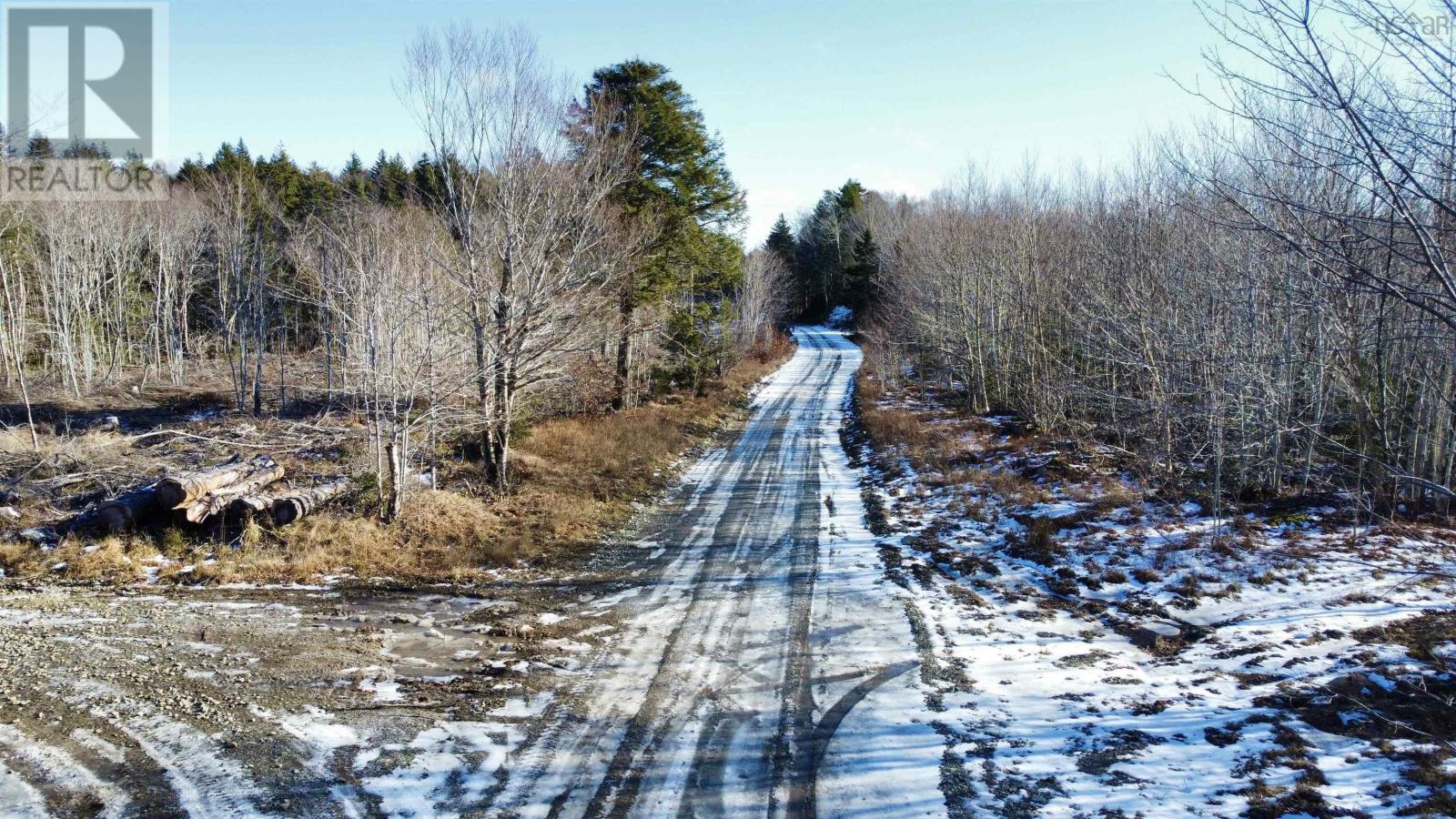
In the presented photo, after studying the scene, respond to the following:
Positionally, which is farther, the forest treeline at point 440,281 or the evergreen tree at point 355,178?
the evergreen tree at point 355,178

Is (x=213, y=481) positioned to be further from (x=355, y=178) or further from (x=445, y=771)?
(x=355, y=178)

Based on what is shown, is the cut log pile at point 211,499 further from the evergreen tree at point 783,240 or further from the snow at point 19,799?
the evergreen tree at point 783,240

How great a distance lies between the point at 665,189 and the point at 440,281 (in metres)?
11.3

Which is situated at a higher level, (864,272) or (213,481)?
(864,272)

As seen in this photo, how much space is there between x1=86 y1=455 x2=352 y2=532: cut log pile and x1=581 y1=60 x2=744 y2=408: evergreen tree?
40.7 feet

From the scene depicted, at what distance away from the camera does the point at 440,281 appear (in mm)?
15172

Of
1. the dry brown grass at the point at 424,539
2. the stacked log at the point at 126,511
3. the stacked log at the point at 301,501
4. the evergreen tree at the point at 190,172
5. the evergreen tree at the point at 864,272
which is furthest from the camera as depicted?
the evergreen tree at the point at 864,272

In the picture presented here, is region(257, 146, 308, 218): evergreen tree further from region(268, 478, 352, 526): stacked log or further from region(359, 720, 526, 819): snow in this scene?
region(359, 720, 526, 819): snow

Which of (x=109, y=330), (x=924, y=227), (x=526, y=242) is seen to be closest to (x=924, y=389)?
(x=924, y=227)

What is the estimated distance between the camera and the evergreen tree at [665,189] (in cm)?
2342

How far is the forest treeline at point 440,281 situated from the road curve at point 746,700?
17.6 ft

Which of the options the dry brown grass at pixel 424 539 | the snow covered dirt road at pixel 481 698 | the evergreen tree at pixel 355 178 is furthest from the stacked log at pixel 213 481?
the evergreen tree at pixel 355 178

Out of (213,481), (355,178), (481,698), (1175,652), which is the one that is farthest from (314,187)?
(1175,652)

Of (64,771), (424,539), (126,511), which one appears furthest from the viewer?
(424,539)
